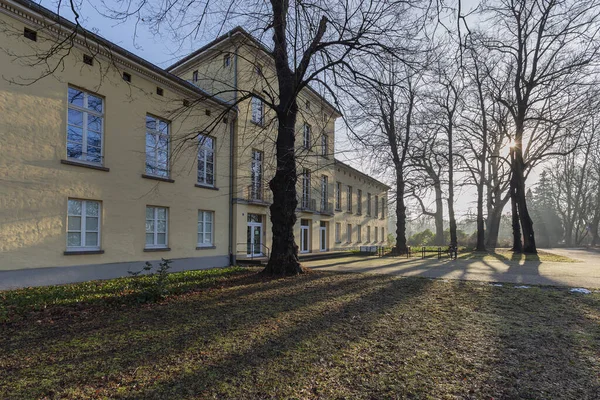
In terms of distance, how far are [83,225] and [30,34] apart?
5.80 metres

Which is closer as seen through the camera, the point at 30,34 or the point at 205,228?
the point at 30,34

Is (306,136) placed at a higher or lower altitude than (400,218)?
higher

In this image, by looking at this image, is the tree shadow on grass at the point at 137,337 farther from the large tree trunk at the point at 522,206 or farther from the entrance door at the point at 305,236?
the large tree trunk at the point at 522,206

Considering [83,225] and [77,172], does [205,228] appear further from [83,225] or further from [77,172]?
[77,172]

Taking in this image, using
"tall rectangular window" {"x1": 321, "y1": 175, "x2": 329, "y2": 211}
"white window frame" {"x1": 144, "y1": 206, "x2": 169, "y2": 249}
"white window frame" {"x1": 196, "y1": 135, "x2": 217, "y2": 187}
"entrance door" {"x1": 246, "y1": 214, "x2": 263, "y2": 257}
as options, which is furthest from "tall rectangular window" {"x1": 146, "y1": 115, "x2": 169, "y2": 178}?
"tall rectangular window" {"x1": 321, "y1": 175, "x2": 329, "y2": 211}

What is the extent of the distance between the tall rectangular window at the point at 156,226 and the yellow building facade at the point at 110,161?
0.15 ft

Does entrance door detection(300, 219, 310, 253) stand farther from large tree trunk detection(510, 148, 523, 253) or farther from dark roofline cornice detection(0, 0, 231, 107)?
large tree trunk detection(510, 148, 523, 253)

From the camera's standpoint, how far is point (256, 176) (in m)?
17.2

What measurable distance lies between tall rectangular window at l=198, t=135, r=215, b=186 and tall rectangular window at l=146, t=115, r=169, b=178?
1831 millimetres

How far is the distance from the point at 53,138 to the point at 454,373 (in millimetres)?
11617

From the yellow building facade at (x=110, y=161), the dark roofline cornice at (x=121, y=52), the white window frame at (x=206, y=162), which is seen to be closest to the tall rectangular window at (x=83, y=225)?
the yellow building facade at (x=110, y=161)

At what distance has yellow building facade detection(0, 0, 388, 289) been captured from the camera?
28.9 feet

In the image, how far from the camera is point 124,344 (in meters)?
4.07

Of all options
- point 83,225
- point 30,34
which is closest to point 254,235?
point 83,225
